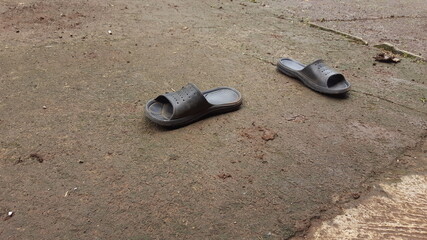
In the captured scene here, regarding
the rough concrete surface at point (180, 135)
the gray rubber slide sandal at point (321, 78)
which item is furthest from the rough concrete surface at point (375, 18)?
the gray rubber slide sandal at point (321, 78)

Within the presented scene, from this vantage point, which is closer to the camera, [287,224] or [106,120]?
[287,224]

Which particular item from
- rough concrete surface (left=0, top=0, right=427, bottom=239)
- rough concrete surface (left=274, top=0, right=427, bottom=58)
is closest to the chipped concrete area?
rough concrete surface (left=0, top=0, right=427, bottom=239)

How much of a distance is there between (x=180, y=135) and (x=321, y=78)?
3.58 ft

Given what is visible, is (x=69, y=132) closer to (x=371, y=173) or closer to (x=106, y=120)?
(x=106, y=120)

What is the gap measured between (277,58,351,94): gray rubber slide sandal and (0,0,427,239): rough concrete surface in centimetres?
7

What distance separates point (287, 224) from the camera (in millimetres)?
1518

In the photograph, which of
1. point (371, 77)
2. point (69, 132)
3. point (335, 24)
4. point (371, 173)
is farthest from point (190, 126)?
point (335, 24)

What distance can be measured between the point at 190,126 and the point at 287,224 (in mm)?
828

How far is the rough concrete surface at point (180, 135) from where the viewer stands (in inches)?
60.2

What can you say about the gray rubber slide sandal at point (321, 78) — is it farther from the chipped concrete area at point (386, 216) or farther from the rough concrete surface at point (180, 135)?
the chipped concrete area at point (386, 216)

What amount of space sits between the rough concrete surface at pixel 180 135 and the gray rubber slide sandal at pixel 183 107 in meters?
0.05

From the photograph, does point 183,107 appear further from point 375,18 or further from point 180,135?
point 375,18

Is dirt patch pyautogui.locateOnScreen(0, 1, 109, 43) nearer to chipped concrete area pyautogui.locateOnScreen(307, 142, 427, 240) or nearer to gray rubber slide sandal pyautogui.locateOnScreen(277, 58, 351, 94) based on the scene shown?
gray rubber slide sandal pyautogui.locateOnScreen(277, 58, 351, 94)

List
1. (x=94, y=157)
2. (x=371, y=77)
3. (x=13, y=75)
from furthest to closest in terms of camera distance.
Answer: (x=371, y=77), (x=13, y=75), (x=94, y=157)
